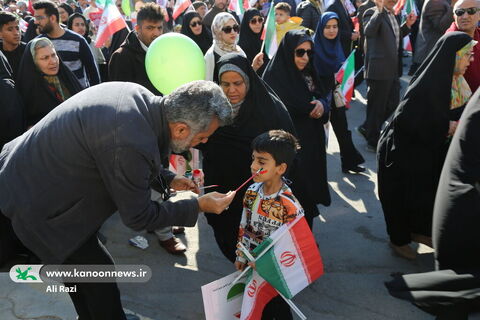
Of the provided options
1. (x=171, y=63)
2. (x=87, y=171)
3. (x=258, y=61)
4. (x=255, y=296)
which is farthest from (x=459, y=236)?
(x=258, y=61)

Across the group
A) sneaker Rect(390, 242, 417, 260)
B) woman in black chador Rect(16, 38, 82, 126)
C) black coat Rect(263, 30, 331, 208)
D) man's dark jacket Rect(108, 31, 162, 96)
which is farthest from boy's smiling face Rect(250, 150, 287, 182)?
woman in black chador Rect(16, 38, 82, 126)

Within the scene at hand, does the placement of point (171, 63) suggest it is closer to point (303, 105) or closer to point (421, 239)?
point (303, 105)

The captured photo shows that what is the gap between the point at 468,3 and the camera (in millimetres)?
4457

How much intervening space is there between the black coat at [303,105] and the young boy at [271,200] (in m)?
1.12

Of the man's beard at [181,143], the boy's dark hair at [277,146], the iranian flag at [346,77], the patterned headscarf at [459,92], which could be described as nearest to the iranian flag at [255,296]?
the boy's dark hair at [277,146]

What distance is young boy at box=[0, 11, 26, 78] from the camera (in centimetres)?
477

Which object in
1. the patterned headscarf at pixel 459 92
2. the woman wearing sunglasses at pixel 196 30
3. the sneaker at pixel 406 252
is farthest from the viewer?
the woman wearing sunglasses at pixel 196 30

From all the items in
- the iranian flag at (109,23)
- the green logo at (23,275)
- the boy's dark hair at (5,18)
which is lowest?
the green logo at (23,275)

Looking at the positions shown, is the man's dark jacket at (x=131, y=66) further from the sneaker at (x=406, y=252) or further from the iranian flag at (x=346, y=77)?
the sneaker at (x=406, y=252)

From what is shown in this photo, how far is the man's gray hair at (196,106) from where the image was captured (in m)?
2.11

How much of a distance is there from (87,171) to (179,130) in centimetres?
46

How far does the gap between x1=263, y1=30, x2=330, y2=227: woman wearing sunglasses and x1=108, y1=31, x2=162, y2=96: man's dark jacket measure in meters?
1.15

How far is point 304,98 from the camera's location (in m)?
4.04

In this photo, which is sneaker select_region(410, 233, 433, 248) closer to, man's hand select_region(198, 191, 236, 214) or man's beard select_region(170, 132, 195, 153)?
man's hand select_region(198, 191, 236, 214)
